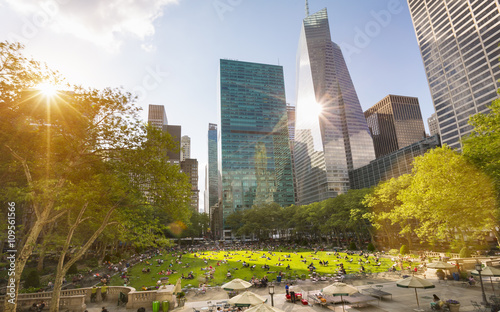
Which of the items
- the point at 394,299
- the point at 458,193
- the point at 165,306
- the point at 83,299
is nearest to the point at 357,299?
the point at 394,299

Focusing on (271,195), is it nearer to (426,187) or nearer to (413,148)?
(413,148)

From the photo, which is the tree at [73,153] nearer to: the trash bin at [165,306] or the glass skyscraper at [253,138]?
the trash bin at [165,306]

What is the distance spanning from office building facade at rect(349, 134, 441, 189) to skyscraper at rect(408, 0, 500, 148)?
26.7 ft

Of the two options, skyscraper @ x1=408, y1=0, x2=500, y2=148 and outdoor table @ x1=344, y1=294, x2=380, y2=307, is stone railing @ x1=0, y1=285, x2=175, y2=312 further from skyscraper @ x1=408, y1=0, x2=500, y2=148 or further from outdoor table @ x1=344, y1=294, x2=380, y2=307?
skyscraper @ x1=408, y1=0, x2=500, y2=148

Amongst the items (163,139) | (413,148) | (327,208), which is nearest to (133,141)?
(163,139)

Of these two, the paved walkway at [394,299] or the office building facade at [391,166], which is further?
the office building facade at [391,166]

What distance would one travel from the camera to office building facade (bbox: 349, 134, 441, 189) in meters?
121

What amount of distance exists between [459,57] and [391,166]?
58.3 m

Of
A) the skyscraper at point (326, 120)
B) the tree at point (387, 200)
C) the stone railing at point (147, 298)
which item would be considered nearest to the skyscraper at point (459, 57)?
the skyscraper at point (326, 120)

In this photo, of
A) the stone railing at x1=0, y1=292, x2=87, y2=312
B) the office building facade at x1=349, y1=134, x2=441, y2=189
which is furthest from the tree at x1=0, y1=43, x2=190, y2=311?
the office building facade at x1=349, y1=134, x2=441, y2=189

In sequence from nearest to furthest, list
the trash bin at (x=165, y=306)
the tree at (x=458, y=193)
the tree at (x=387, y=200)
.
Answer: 1. the trash bin at (x=165, y=306)
2. the tree at (x=458, y=193)
3. the tree at (x=387, y=200)

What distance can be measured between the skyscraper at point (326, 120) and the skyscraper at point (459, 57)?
5264 cm

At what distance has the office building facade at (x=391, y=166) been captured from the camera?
397 feet

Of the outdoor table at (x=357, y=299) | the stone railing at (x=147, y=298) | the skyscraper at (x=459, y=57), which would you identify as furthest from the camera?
the skyscraper at (x=459, y=57)
